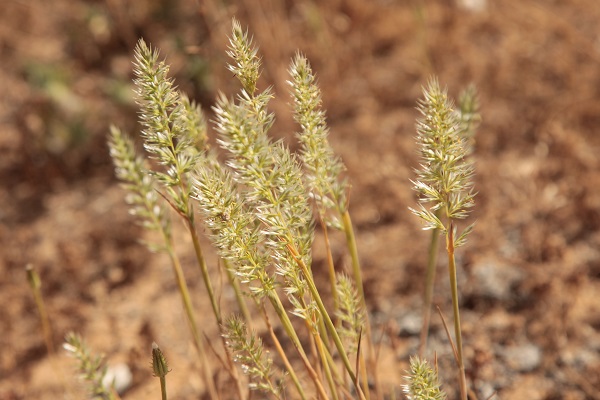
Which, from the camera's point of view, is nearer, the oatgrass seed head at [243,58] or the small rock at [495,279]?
the oatgrass seed head at [243,58]

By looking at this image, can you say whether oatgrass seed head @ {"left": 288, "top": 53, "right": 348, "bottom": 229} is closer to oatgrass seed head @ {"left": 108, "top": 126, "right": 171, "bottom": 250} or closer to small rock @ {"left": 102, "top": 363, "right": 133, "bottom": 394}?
oatgrass seed head @ {"left": 108, "top": 126, "right": 171, "bottom": 250}

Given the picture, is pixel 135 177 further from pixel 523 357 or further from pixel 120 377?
pixel 523 357

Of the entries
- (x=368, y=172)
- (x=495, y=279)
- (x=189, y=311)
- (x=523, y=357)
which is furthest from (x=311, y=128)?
(x=368, y=172)

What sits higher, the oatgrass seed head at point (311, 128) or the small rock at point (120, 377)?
the oatgrass seed head at point (311, 128)

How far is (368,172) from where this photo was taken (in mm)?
2619

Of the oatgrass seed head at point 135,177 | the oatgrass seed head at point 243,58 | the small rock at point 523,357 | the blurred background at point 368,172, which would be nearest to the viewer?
the oatgrass seed head at point 243,58

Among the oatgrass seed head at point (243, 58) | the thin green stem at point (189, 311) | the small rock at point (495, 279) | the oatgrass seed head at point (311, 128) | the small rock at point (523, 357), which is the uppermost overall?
the oatgrass seed head at point (243, 58)

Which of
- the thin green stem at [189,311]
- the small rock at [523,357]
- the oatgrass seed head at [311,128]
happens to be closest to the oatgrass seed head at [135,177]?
the thin green stem at [189,311]

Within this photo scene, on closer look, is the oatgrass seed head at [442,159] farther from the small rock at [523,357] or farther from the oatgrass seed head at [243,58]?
the small rock at [523,357]

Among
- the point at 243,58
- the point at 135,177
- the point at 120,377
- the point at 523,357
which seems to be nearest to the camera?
the point at 243,58

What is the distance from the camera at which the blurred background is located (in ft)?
6.63

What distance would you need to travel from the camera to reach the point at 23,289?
2459mm

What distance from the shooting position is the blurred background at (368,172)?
79.6 inches

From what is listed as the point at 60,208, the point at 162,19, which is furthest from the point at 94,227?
the point at 162,19
